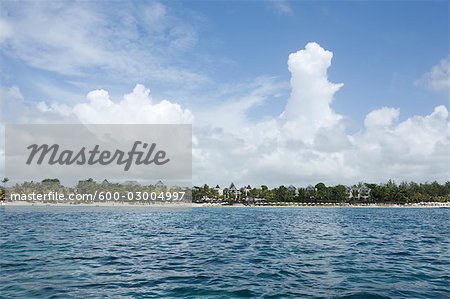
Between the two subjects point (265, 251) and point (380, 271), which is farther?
point (265, 251)

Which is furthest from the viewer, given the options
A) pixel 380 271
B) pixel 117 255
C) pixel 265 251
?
pixel 265 251

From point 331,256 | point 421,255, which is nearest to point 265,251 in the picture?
point 331,256

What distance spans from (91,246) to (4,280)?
571 inches

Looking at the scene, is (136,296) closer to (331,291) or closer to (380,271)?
(331,291)

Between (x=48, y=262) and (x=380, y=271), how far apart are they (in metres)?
22.4

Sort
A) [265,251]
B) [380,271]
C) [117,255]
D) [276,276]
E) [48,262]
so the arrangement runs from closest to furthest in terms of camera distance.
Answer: [276,276] < [380,271] < [48,262] < [117,255] < [265,251]

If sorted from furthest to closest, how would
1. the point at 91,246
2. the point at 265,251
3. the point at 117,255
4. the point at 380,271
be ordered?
the point at 91,246, the point at 265,251, the point at 117,255, the point at 380,271

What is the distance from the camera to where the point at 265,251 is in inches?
1265

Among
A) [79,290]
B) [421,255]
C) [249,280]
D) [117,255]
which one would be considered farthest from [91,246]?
[421,255]

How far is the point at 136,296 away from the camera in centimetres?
1691

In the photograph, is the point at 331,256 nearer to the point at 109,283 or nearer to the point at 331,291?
the point at 331,291

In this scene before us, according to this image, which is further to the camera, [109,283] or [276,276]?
[276,276]

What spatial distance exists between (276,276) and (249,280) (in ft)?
6.56

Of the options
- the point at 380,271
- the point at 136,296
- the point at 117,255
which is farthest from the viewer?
the point at 117,255
